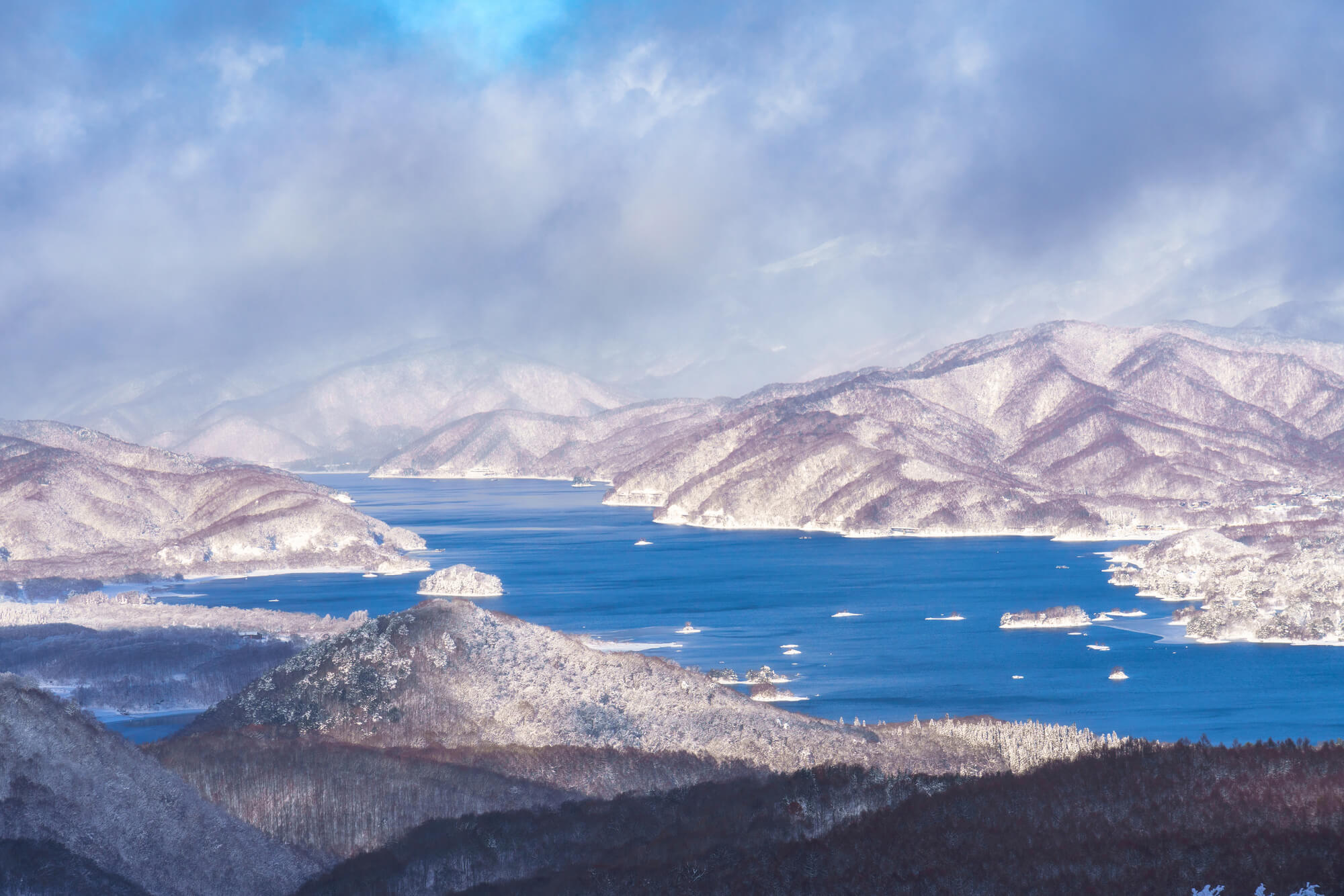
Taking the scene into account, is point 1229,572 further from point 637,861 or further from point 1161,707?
point 637,861

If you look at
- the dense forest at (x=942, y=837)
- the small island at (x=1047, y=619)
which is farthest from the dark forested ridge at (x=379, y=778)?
the small island at (x=1047, y=619)

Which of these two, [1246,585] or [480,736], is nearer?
[480,736]

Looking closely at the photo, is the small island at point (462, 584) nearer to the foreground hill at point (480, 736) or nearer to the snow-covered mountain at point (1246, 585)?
the snow-covered mountain at point (1246, 585)

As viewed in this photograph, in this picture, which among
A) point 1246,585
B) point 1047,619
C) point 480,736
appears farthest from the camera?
point 1246,585

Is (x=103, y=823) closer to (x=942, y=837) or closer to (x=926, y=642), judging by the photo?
(x=942, y=837)

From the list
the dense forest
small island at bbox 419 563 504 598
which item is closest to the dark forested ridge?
the dense forest

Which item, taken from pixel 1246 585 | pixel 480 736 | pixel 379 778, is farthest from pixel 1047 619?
pixel 379 778
